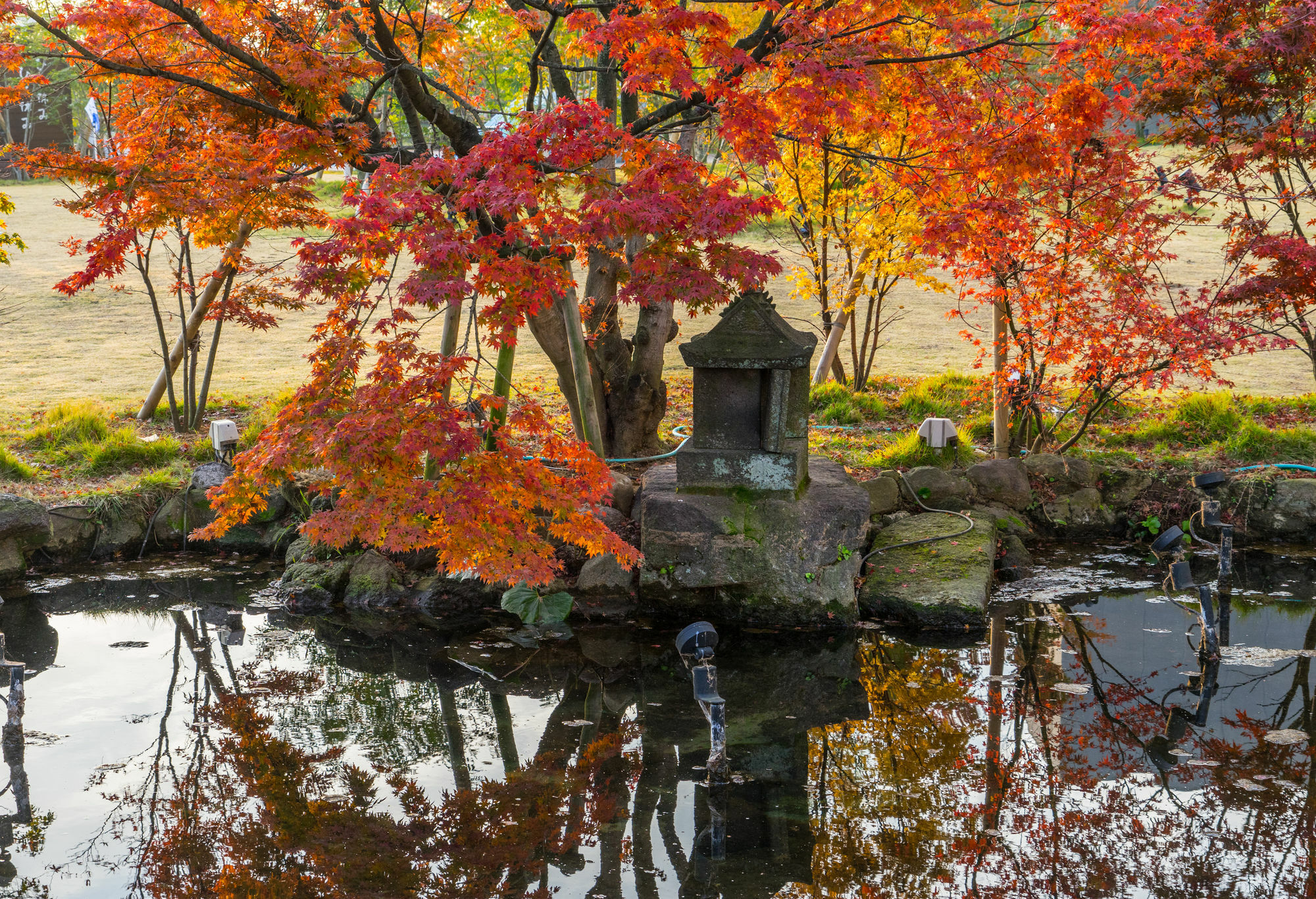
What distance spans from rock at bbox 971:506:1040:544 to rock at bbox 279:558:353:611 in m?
5.03

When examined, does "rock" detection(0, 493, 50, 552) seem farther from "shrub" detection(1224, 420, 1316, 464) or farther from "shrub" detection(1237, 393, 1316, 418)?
"shrub" detection(1237, 393, 1316, 418)

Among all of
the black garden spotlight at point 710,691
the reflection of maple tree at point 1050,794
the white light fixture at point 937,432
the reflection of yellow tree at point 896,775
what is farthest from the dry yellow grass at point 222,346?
the black garden spotlight at point 710,691

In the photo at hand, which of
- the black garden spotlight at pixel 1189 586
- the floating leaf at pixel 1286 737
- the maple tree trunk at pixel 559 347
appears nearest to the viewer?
the floating leaf at pixel 1286 737

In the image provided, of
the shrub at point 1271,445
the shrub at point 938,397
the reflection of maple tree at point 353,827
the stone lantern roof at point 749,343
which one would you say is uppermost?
the stone lantern roof at point 749,343

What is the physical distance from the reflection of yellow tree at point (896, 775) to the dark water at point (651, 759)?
2cm

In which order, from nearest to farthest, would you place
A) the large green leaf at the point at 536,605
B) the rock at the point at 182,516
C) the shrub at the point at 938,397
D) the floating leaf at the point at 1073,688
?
the floating leaf at the point at 1073,688 → the large green leaf at the point at 536,605 → the rock at the point at 182,516 → the shrub at the point at 938,397

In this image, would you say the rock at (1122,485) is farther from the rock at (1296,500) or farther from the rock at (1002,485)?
the rock at (1296,500)

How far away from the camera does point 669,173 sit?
572 cm

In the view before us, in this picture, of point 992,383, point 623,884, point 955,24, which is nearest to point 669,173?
point 955,24

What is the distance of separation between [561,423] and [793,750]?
6203 millimetres

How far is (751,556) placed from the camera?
6.82 meters

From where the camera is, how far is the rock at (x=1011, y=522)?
8.26m

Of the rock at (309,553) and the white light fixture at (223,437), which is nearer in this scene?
the rock at (309,553)

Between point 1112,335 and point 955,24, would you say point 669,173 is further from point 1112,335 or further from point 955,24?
point 1112,335
